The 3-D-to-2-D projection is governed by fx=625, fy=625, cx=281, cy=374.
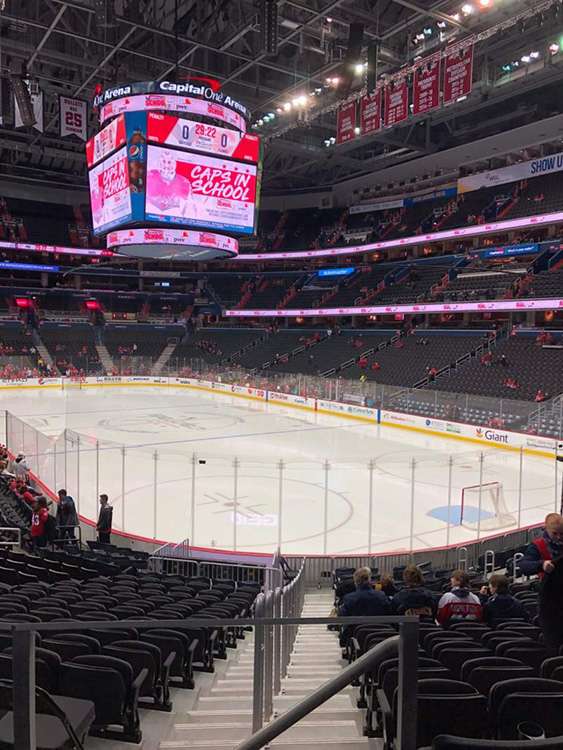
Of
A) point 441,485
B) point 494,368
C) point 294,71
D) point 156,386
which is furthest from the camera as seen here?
point 156,386

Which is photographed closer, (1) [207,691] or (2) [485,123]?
(1) [207,691]

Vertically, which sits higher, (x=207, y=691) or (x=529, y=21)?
(x=529, y=21)

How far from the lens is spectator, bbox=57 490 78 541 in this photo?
511 inches

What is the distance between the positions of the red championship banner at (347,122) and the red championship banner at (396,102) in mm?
1359

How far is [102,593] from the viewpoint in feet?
22.1

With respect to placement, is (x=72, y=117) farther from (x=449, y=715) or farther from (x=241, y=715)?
(x=449, y=715)

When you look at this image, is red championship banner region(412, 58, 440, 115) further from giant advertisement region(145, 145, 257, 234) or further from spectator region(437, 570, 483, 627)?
spectator region(437, 570, 483, 627)

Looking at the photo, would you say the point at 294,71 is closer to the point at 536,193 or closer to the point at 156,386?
the point at 536,193

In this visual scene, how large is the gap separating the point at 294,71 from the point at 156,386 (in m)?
24.0

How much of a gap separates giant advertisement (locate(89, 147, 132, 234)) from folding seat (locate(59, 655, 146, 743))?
56.1 feet

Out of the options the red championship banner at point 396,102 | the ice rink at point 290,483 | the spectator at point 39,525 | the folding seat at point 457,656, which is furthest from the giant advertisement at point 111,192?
the folding seat at point 457,656

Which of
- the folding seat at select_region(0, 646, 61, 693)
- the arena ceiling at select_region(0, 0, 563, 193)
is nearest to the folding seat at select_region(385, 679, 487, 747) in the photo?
the folding seat at select_region(0, 646, 61, 693)

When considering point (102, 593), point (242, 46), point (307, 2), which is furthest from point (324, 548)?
point (242, 46)

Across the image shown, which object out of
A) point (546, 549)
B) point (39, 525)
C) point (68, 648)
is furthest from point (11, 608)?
point (39, 525)
